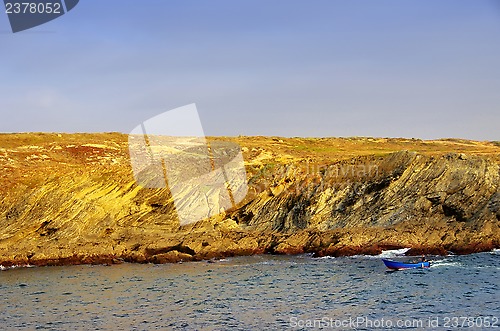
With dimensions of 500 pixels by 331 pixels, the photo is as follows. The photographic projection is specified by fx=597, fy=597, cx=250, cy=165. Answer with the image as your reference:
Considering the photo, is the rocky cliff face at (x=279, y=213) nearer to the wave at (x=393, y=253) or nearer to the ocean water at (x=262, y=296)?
the wave at (x=393, y=253)

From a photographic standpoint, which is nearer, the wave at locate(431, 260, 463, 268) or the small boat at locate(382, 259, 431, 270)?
the small boat at locate(382, 259, 431, 270)

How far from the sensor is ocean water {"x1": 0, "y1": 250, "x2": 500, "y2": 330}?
96.9ft

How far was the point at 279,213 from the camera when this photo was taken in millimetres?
59438

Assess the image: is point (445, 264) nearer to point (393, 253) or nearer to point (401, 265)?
point (401, 265)

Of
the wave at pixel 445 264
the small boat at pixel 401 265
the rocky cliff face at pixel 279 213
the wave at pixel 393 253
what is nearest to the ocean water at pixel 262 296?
the wave at pixel 445 264

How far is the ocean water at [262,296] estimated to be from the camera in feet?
96.9

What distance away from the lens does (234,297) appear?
1415 inches

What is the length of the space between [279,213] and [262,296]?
78.2 ft

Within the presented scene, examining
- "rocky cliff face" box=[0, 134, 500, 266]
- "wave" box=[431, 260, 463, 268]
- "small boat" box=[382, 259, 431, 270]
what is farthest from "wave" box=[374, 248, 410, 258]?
"small boat" box=[382, 259, 431, 270]

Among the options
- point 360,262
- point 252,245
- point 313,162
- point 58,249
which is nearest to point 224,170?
point 313,162

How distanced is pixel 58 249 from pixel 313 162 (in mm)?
29717

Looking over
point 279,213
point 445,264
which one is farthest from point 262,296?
point 279,213

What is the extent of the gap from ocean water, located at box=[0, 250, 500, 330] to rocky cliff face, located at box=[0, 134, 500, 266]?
3.63 meters

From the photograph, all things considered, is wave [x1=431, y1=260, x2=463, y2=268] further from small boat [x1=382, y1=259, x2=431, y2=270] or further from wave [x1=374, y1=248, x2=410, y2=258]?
wave [x1=374, y1=248, x2=410, y2=258]
